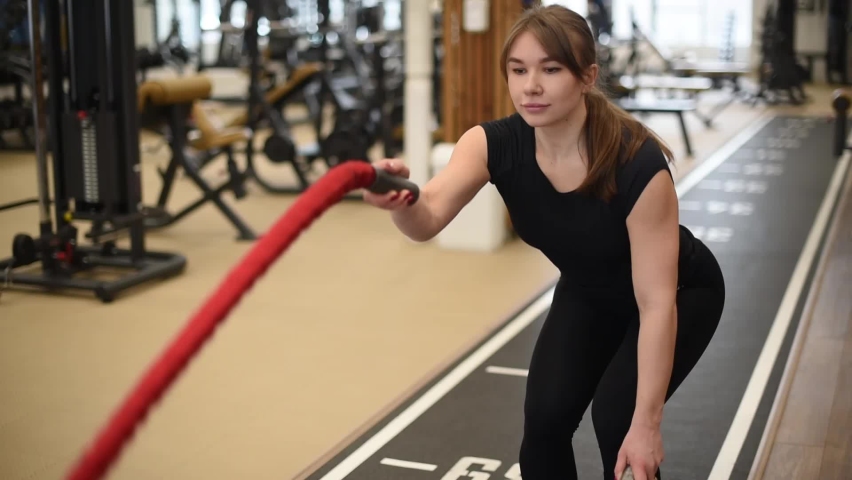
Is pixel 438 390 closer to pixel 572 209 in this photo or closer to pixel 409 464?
pixel 409 464

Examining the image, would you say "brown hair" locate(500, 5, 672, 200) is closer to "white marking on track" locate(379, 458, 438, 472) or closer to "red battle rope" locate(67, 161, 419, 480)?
"red battle rope" locate(67, 161, 419, 480)

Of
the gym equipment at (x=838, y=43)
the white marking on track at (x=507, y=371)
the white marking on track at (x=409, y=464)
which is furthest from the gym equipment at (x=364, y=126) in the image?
the gym equipment at (x=838, y=43)

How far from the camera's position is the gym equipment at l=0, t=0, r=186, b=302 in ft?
16.5

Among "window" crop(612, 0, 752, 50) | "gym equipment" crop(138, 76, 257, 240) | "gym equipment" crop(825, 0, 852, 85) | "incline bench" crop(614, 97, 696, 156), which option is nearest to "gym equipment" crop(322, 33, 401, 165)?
"gym equipment" crop(138, 76, 257, 240)

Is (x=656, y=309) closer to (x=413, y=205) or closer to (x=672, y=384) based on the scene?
(x=672, y=384)

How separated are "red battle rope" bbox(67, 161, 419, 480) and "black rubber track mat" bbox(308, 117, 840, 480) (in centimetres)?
166

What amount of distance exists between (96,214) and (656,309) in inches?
149

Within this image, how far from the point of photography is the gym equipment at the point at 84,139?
16.5 feet

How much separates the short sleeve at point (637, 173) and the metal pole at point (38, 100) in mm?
3610

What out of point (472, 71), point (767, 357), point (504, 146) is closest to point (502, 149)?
point (504, 146)

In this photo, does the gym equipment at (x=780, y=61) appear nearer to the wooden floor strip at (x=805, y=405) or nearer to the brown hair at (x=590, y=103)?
the wooden floor strip at (x=805, y=405)

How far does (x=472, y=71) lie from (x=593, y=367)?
4.01m

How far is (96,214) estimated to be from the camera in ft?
17.0

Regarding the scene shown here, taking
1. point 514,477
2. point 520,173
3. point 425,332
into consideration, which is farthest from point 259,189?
point 520,173
